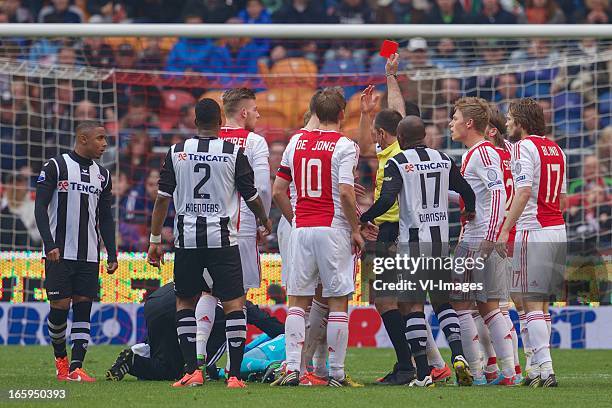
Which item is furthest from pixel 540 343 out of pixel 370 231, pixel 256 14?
pixel 256 14

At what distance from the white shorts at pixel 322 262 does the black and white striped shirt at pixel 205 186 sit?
0.55 metres

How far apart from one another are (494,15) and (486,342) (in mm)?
10268

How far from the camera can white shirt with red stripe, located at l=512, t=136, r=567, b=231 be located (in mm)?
8875

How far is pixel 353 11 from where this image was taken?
19.6 metres

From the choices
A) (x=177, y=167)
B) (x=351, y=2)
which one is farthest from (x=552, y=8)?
(x=177, y=167)

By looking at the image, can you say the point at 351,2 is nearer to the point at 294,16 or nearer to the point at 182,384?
the point at 294,16

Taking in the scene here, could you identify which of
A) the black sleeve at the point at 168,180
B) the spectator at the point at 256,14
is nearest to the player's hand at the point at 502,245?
the black sleeve at the point at 168,180

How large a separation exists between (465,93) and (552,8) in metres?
4.65

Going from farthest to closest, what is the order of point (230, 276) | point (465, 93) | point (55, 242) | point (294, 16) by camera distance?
point (294, 16) < point (465, 93) < point (55, 242) < point (230, 276)

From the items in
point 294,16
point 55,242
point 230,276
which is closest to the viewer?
point 230,276

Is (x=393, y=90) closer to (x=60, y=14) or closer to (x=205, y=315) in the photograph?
(x=205, y=315)

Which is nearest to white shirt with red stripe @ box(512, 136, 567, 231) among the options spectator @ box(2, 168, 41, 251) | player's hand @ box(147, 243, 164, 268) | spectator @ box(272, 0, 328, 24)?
player's hand @ box(147, 243, 164, 268)

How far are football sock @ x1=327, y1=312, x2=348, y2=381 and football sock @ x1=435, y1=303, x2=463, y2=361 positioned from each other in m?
0.79

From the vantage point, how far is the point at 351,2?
1956 cm
